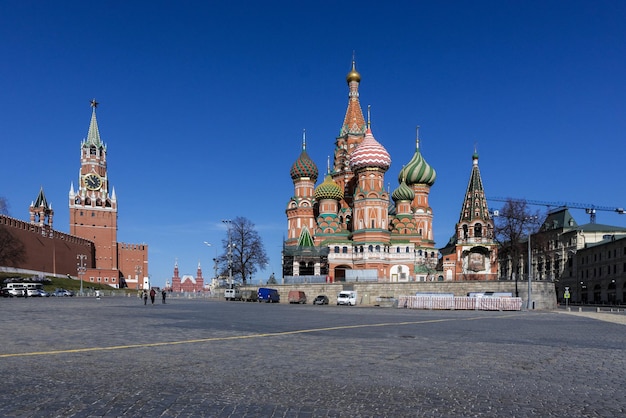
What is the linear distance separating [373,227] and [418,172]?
1675 centimetres

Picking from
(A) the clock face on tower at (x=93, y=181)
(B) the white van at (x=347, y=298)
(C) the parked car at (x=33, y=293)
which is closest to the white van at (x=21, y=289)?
(C) the parked car at (x=33, y=293)

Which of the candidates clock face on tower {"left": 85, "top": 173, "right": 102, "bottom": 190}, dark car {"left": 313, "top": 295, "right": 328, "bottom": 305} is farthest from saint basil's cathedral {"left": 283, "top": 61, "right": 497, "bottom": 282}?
clock face on tower {"left": 85, "top": 173, "right": 102, "bottom": 190}

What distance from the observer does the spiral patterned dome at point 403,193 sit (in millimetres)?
82375

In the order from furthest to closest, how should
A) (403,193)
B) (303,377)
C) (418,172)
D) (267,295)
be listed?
(418,172) < (403,193) < (267,295) < (303,377)

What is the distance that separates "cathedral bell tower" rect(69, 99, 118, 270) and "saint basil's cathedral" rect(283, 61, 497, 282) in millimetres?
55551

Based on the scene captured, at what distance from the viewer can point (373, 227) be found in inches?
2928

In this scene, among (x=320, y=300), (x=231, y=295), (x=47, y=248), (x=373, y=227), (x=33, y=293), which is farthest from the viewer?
(x=47, y=248)

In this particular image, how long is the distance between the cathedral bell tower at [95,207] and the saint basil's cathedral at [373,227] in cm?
5555

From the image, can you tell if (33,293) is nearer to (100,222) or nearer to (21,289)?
(21,289)

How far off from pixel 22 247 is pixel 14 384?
9200cm

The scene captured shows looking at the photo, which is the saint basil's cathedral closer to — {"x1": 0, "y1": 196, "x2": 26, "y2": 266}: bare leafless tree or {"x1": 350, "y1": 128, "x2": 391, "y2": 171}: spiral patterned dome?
{"x1": 350, "y1": 128, "x2": 391, "y2": 171}: spiral patterned dome

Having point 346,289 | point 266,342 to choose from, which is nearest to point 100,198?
point 346,289

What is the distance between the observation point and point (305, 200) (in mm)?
83688

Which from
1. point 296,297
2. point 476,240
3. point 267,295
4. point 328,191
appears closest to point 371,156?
point 328,191
